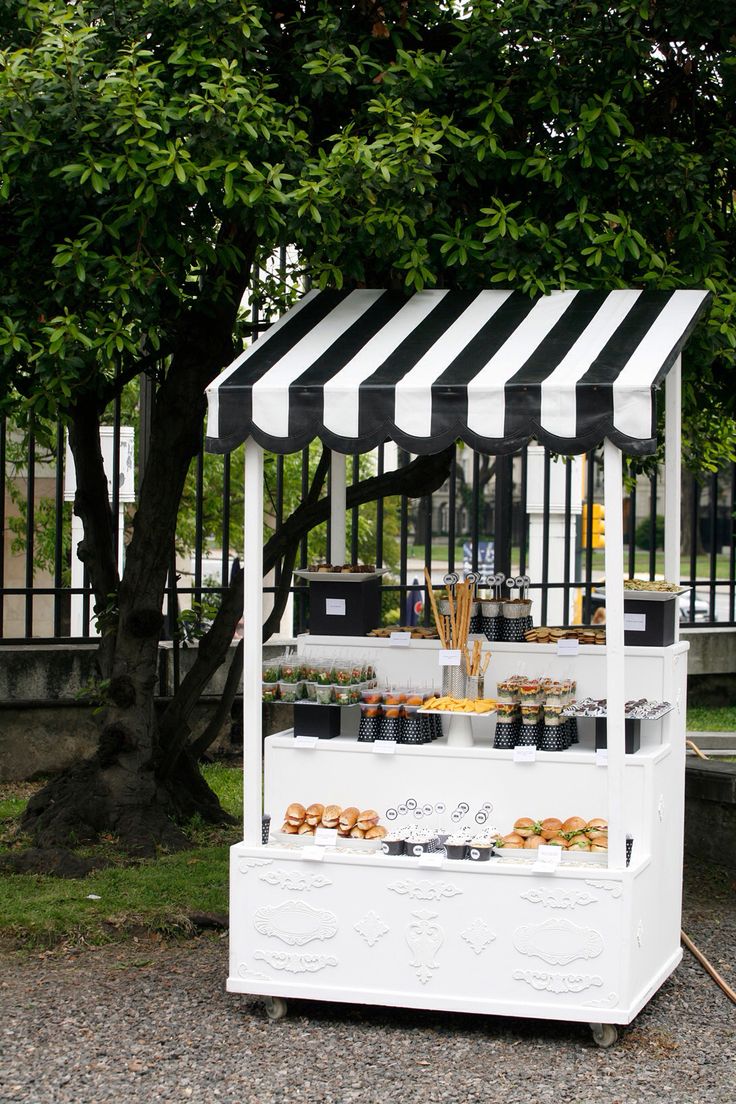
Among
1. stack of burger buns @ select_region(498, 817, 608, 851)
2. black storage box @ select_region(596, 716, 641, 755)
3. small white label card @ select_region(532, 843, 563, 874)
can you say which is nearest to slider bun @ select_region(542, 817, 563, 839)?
stack of burger buns @ select_region(498, 817, 608, 851)

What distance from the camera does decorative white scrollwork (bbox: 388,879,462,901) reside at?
5.66m

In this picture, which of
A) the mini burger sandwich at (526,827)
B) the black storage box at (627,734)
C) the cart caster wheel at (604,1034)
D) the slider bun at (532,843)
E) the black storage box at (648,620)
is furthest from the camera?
the black storage box at (648,620)

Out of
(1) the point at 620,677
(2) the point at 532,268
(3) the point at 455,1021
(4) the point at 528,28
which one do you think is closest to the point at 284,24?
(4) the point at 528,28

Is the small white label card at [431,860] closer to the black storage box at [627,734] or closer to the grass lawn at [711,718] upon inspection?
the black storage box at [627,734]

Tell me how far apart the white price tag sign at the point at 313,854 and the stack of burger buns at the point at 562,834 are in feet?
2.46

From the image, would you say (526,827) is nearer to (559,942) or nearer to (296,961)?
(559,942)

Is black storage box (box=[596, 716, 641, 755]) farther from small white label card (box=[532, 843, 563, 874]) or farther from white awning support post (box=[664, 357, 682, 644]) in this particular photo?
white awning support post (box=[664, 357, 682, 644])

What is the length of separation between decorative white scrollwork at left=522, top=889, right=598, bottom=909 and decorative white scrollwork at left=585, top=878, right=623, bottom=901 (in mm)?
40

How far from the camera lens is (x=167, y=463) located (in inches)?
333

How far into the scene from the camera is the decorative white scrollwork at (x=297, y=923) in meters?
5.79

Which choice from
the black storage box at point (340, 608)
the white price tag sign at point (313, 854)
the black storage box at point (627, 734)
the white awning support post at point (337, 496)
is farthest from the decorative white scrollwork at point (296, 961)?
the white awning support post at point (337, 496)

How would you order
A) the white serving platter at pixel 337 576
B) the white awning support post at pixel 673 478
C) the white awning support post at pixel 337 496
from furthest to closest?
the white awning support post at pixel 337 496, the white serving platter at pixel 337 576, the white awning support post at pixel 673 478

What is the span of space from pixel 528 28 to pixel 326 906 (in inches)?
169

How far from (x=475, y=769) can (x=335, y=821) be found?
2.15 ft
